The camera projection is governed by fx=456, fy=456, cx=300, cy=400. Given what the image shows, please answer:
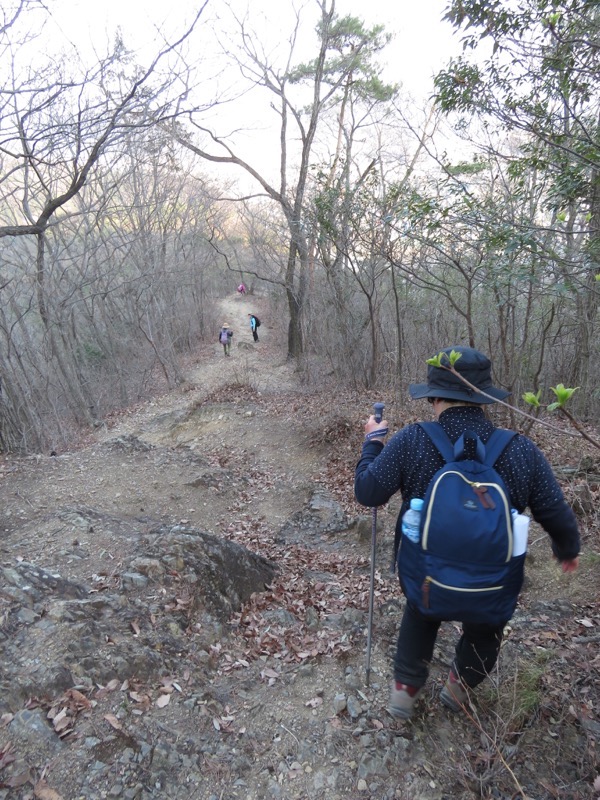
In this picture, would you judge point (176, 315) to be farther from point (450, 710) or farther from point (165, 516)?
point (450, 710)

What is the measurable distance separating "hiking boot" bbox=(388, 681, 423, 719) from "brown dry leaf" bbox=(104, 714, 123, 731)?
1372 millimetres

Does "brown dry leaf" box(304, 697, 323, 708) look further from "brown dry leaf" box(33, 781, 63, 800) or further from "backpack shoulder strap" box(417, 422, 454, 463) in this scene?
"backpack shoulder strap" box(417, 422, 454, 463)

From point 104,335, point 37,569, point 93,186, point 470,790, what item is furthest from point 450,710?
point 104,335

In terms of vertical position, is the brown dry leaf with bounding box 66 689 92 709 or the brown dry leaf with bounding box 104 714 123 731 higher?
the brown dry leaf with bounding box 66 689 92 709

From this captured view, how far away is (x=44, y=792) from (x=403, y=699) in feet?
5.36

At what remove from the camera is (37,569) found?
349 cm

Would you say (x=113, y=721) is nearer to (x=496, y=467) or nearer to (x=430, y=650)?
(x=430, y=650)

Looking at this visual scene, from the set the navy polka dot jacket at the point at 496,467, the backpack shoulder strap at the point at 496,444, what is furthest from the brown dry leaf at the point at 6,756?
the backpack shoulder strap at the point at 496,444

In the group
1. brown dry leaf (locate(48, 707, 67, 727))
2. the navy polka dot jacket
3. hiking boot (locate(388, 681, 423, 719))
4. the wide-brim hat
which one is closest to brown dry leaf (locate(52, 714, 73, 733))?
brown dry leaf (locate(48, 707, 67, 727))

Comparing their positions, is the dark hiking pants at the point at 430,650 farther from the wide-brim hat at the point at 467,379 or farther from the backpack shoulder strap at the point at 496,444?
the wide-brim hat at the point at 467,379

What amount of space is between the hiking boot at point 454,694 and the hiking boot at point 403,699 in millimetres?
159

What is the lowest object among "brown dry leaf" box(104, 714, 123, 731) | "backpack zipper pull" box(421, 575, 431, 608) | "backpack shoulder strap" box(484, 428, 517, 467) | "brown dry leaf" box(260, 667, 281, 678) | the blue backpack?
"brown dry leaf" box(260, 667, 281, 678)

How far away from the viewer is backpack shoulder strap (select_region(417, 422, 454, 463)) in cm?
186

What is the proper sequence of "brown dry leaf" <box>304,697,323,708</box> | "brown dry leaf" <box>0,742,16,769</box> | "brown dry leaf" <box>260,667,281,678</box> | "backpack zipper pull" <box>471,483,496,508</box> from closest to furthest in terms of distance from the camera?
1. "backpack zipper pull" <box>471,483,496,508</box>
2. "brown dry leaf" <box>0,742,16,769</box>
3. "brown dry leaf" <box>304,697,323,708</box>
4. "brown dry leaf" <box>260,667,281,678</box>
